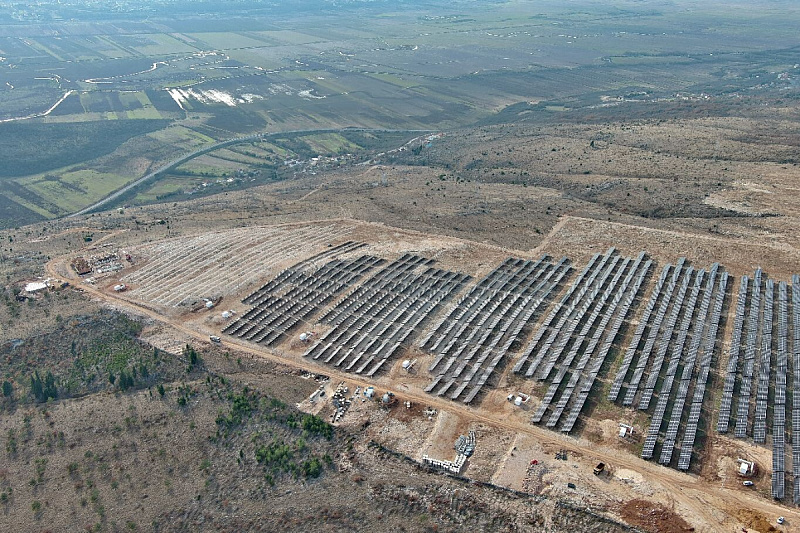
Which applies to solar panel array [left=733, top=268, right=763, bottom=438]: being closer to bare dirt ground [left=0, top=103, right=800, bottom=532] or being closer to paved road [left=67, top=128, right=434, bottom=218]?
bare dirt ground [left=0, top=103, right=800, bottom=532]

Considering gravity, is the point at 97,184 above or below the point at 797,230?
below

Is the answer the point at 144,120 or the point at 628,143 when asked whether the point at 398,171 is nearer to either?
the point at 628,143

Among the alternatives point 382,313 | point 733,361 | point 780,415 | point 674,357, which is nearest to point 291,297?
point 382,313

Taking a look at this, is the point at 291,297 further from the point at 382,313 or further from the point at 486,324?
the point at 486,324

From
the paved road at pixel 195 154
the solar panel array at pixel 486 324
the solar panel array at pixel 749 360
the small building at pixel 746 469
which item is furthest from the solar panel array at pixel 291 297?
the paved road at pixel 195 154

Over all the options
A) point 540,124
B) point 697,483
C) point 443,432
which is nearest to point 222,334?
point 443,432

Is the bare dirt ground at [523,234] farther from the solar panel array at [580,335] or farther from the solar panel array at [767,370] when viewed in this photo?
the solar panel array at [580,335]
